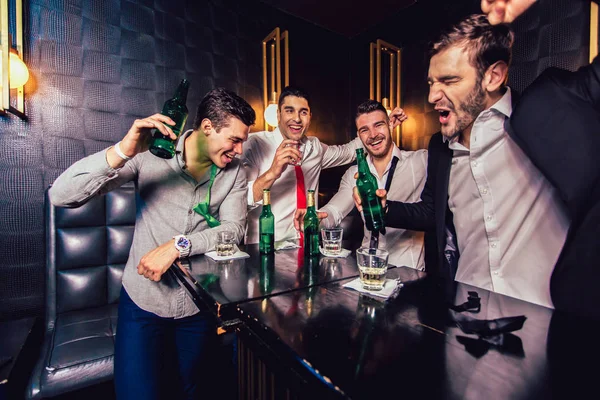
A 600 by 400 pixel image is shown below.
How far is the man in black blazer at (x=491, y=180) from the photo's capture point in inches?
53.9

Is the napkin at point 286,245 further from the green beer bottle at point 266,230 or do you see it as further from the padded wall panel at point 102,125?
the padded wall panel at point 102,125

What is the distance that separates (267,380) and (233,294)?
317 mm

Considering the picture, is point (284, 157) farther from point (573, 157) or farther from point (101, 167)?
point (573, 157)

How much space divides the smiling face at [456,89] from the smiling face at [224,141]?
1094mm

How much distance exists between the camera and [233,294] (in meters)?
1.09

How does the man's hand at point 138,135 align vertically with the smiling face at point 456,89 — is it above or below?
below

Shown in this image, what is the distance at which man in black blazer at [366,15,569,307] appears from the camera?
1.37m

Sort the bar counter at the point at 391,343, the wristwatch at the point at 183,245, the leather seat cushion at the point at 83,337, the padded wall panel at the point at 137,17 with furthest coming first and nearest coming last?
the padded wall panel at the point at 137,17
the leather seat cushion at the point at 83,337
the wristwatch at the point at 183,245
the bar counter at the point at 391,343

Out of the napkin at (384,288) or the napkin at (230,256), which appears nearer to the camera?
the napkin at (384,288)

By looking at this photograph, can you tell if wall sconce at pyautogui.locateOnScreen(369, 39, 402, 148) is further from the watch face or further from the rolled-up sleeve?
the rolled-up sleeve

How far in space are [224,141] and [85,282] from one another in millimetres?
1816

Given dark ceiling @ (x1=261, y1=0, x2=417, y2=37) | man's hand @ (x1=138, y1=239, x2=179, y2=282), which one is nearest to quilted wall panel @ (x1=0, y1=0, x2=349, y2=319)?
dark ceiling @ (x1=261, y1=0, x2=417, y2=37)

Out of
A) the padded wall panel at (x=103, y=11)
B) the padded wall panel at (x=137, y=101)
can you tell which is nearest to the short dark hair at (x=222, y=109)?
the padded wall panel at (x=137, y=101)

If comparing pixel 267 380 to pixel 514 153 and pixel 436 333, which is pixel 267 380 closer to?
pixel 436 333
